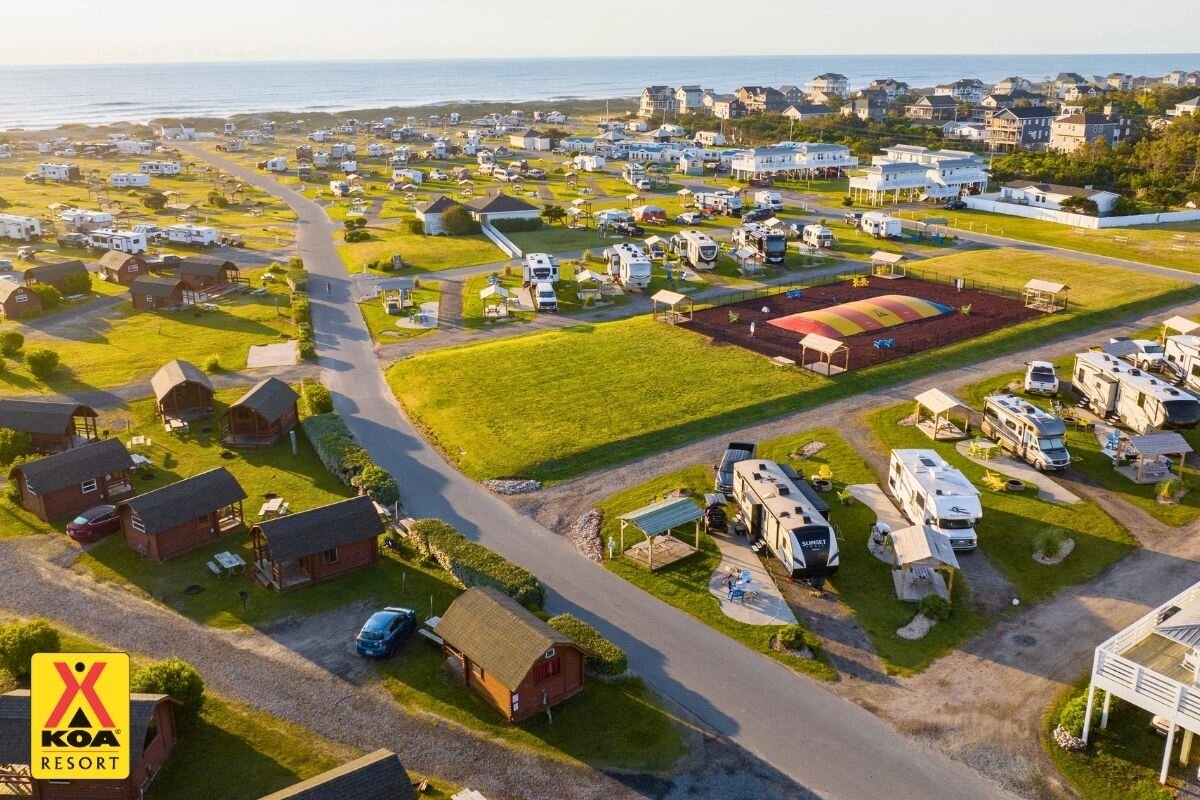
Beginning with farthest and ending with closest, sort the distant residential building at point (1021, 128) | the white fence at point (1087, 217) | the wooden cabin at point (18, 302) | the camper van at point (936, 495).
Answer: the distant residential building at point (1021, 128)
the white fence at point (1087, 217)
the wooden cabin at point (18, 302)
the camper van at point (936, 495)

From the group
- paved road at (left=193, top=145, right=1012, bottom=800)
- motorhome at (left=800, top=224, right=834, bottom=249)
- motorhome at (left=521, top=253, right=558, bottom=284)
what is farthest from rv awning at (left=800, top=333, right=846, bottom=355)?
motorhome at (left=800, top=224, right=834, bottom=249)

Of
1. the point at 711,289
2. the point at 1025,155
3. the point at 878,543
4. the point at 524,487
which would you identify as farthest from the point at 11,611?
the point at 1025,155

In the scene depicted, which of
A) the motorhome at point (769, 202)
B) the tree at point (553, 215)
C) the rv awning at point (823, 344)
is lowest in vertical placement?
the rv awning at point (823, 344)

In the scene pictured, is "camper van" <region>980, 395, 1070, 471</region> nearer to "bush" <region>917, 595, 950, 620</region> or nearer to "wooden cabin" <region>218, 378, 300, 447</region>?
"bush" <region>917, 595, 950, 620</region>

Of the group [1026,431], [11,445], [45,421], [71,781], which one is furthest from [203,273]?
[1026,431]

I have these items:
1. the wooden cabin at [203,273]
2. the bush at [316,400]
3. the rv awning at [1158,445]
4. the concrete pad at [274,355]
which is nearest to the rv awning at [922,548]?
the rv awning at [1158,445]

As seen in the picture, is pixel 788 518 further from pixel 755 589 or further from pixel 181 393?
pixel 181 393

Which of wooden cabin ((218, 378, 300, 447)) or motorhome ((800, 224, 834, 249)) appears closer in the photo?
wooden cabin ((218, 378, 300, 447))

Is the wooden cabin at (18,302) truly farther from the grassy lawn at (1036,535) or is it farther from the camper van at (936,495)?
the grassy lawn at (1036,535)
